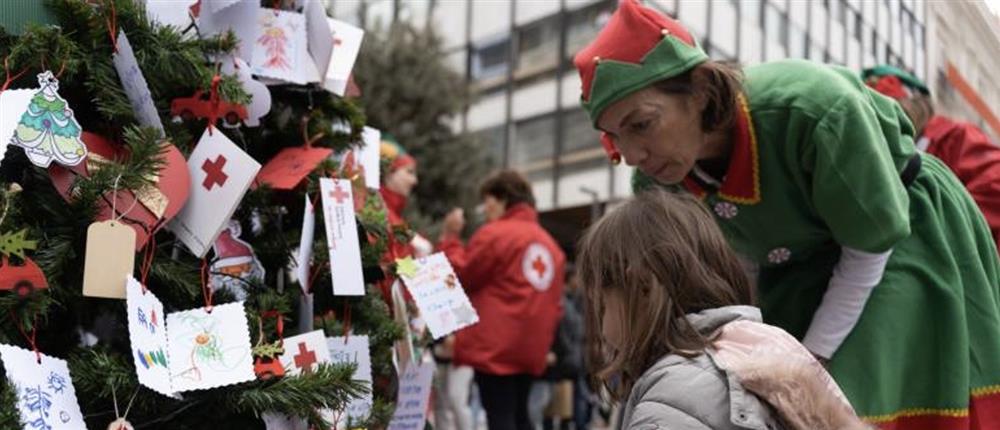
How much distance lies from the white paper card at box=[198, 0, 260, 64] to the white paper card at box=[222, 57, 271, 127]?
0.04 meters

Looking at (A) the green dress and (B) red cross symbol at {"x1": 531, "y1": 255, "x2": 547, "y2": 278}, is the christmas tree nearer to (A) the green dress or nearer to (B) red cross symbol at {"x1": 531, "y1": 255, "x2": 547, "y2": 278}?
(A) the green dress

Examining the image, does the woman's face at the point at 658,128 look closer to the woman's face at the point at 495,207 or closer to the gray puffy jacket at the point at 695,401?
the gray puffy jacket at the point at 695,401

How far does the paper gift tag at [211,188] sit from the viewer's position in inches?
66.6

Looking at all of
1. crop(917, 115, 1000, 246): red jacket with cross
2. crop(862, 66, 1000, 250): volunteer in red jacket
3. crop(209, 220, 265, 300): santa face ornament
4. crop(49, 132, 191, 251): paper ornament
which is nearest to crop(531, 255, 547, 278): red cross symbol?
crop(862, 66, 1000, 250): volunteer in red jacket

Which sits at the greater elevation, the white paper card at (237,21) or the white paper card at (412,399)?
the white paper card at (237,21)

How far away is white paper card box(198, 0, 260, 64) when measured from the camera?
6.19 ft

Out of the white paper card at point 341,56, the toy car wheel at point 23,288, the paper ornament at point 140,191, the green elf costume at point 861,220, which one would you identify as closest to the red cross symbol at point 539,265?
the white paper card at point 341,56

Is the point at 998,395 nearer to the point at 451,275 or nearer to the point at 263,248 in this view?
the point at 451,275

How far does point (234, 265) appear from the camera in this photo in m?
1.86

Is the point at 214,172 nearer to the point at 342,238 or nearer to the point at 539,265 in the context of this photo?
the point at 342,238

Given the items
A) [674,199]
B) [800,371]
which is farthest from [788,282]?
[800,371]

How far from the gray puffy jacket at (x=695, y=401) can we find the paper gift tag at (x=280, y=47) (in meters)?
0.93

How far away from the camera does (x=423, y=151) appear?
35.0 feet

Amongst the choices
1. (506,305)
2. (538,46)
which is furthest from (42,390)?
(538,46)
